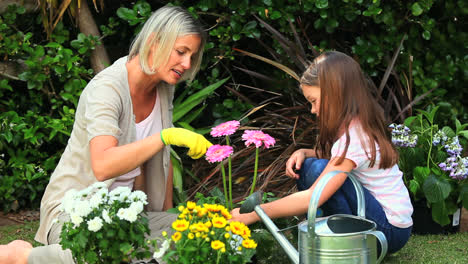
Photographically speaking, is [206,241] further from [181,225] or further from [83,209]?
[83,209]

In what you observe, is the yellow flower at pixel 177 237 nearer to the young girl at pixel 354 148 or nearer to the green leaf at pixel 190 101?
the young girl at pixel 354 148

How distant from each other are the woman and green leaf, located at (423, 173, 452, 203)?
4.20ft

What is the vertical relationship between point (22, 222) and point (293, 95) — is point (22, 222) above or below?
below

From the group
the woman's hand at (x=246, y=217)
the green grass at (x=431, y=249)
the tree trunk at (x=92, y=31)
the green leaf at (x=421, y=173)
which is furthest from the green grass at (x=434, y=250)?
the tree trunk at (x=92, y=31)

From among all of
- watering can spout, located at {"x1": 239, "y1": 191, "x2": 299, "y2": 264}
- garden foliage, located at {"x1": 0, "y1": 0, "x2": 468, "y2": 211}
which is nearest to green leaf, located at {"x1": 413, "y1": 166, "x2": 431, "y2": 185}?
garden foliage, located at {"x1": 0, "y1": 0, "x2": 468, "y2": 211}

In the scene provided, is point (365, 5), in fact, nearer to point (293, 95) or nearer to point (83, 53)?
point (293, 95)

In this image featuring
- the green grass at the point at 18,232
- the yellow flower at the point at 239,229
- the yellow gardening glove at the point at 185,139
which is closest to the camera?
the yellow flower at the point at 239,229

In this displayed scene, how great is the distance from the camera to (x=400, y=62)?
12.5 feet

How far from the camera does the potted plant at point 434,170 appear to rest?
9.78 ft

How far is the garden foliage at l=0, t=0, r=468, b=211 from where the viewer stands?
12.2 feet

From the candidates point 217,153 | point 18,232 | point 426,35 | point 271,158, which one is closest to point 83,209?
point 217,153

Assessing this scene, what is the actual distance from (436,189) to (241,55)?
1637mm

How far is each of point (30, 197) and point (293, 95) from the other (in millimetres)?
1776

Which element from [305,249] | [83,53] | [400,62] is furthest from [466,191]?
[83,53]
